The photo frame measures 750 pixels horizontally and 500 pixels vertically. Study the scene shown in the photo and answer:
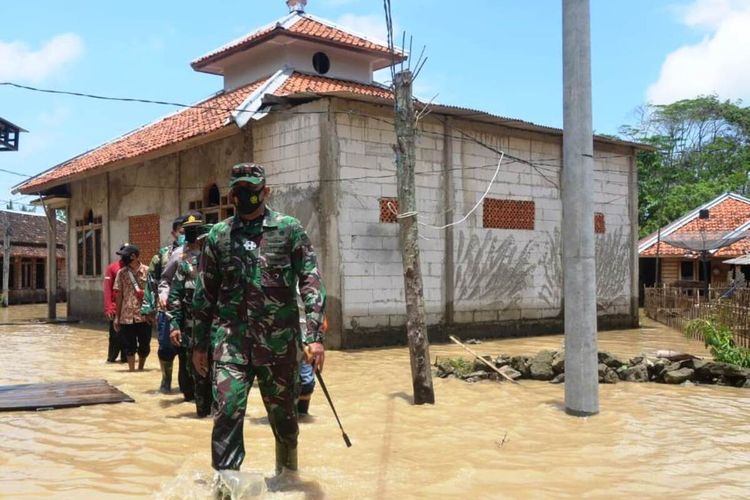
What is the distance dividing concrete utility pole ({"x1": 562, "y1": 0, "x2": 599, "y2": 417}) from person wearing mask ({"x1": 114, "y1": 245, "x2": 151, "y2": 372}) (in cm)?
518

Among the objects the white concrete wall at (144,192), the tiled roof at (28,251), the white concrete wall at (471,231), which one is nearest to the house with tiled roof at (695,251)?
the white concrete wall at (471,231)

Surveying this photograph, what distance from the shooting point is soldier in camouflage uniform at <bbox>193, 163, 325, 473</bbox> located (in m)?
4.12

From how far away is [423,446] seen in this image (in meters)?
5.58

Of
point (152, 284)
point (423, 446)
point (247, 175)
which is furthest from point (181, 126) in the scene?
point (247, 175)

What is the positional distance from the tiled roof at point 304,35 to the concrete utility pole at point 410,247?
9.44 m

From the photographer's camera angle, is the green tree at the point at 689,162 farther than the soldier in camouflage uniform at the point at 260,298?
Yes

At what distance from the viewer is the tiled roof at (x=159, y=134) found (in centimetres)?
1422

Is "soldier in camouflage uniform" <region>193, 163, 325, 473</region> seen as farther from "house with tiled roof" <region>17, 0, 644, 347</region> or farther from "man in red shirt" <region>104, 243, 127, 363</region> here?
"man in red shirt" <region>104, 243, 127, 363</region>

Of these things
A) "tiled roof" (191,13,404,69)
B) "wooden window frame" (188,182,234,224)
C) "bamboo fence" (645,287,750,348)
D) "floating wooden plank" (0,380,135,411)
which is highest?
"tiled roof" (191,13,404,69)

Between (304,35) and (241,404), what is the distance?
13.4m

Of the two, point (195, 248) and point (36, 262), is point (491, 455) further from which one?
point (36, 262)

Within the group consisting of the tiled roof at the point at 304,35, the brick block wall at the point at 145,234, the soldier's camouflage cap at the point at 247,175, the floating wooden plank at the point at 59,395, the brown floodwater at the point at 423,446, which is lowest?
the brown floodwater at the point at 423,446

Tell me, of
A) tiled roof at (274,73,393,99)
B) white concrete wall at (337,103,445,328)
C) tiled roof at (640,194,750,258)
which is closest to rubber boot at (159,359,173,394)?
white concrete wall at (337,103,445,328)

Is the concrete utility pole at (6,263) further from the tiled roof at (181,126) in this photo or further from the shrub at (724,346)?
the shrub at (724,346)
